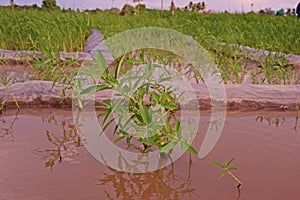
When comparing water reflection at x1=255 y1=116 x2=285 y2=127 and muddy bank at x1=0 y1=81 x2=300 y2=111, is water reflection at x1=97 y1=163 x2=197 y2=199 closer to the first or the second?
water reflection at x1=255 y1=116 x2=285 y2=127

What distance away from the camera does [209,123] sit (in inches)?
101

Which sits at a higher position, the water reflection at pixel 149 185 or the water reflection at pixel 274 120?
the water reflection at pixel 274 120

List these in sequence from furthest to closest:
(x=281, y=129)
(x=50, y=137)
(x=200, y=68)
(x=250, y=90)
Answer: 1. (x=200, y=68)
2. (x=250, y=90)
3. (x=281, y=129)
4. (x=50, y=137)

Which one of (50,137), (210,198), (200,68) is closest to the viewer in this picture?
(210,198)

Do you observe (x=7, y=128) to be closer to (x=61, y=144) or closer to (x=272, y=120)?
(x=61, y=144)

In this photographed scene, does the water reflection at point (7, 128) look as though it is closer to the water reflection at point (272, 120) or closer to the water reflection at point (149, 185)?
the water reflection at point (149, 185)

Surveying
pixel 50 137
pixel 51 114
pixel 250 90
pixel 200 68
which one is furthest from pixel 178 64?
pixel 50 137

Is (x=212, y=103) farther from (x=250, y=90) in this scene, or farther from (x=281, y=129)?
(x=281, y=129)

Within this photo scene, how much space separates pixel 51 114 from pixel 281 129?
1388mm

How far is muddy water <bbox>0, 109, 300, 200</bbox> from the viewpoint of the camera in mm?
1546

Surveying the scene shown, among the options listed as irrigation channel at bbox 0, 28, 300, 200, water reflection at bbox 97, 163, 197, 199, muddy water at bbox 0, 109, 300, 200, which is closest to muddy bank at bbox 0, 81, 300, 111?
irrigation channel at bbox 0, 28, 300, 200

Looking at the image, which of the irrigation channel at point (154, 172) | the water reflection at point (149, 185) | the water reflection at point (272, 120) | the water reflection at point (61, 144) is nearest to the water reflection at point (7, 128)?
the irrigation channel at point (154, 172)

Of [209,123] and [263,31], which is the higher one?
[263,31]

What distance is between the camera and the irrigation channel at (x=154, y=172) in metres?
1.56
